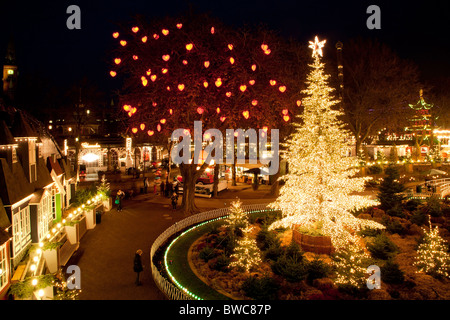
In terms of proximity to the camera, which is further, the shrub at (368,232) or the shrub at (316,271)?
the shrub at (368,232)

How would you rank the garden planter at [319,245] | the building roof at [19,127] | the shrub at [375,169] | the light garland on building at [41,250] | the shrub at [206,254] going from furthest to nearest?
the shrub at [375,169] → the garden planter at [319,245] → the shrub at [206,254] → the building roof at [19,127] → the light garland on building at [41,250]

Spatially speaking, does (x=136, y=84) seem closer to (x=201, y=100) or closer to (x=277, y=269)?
(x=201, y=100)

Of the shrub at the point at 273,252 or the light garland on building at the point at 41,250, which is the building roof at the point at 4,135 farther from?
the shrub at the point at 273,252

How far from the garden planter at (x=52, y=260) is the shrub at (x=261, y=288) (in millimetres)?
6776

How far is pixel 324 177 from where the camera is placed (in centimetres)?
1404

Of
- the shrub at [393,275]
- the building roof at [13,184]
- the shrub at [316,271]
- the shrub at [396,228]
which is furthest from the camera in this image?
the shrub at [396,228]

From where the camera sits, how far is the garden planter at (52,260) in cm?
1159

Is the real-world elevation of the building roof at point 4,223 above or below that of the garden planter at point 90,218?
above

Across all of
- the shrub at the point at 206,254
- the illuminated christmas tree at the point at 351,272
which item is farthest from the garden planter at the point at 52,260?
the illuminated christmas tree at the point at 351,272

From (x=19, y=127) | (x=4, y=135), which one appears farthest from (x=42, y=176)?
(x=4, y=135)

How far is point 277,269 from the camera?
1155cm

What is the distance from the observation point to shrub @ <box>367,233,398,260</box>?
12867 mm

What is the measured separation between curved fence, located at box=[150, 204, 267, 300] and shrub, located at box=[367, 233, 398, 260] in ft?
25.6

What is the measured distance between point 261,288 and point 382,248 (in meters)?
5.98
